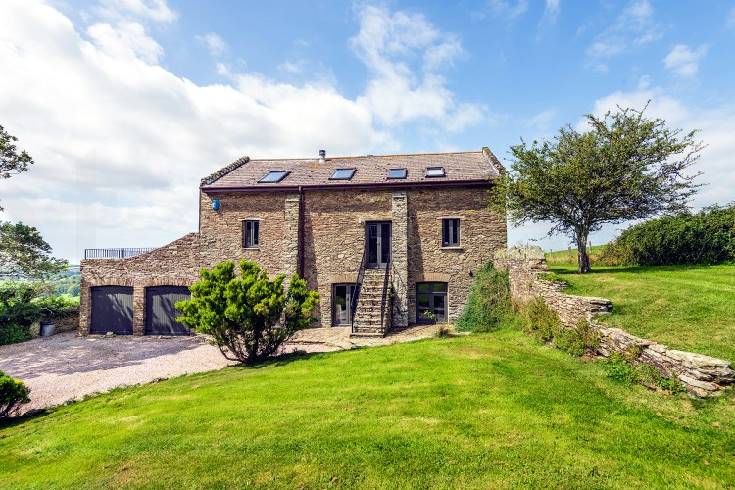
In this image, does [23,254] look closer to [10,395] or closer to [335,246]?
[10,395]

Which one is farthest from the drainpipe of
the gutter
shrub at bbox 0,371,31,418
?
shrub at bbox 0,371,31,418

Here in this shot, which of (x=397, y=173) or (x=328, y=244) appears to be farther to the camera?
(x=397, y=173)

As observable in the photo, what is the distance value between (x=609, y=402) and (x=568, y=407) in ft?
2.62

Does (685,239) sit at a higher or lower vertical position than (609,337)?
higher

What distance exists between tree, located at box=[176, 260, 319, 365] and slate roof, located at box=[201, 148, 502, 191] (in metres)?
7.09

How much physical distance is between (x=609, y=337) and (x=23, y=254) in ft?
84.1

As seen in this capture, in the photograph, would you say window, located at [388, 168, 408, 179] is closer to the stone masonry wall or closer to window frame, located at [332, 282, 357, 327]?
the stone masonry wall

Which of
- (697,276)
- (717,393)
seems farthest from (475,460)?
(697,276)

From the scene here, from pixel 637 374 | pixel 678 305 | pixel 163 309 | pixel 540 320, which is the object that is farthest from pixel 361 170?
pixel 637 374

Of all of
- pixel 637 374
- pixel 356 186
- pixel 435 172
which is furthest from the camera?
pixel 435 172

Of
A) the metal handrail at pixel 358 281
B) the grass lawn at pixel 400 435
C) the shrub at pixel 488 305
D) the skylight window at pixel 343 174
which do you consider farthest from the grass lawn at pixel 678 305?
the skylight window at pixel 343 174

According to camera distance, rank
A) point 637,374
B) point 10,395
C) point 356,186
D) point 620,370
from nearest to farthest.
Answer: point 637,374
point 620,370
point 10,395
point 356,186

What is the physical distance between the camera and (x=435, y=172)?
667 inches

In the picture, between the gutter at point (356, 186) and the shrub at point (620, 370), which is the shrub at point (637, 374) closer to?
the shrub at point (620, 370)
